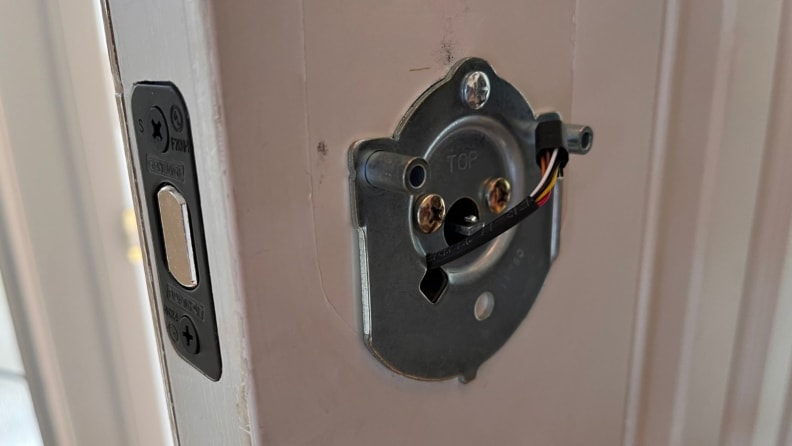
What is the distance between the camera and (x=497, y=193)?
0.39 m

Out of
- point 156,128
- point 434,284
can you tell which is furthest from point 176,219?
point 434,284

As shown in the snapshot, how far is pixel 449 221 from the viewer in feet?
1.22

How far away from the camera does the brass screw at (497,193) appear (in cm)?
38

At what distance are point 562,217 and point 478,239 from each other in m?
0.13

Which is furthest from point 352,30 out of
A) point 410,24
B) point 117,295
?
point 117,295

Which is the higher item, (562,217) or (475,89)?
→ (475,89)

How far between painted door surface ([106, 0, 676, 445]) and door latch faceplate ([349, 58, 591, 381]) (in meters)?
0.01

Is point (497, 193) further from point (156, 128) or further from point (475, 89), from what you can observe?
point (156, 128)

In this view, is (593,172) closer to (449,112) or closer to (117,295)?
A: (449,112)

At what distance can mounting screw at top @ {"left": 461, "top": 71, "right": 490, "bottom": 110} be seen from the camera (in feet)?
1.15

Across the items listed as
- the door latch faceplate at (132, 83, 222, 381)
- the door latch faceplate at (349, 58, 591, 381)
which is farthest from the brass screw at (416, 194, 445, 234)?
the door latch faceplate at (132, 83, 222, 381)

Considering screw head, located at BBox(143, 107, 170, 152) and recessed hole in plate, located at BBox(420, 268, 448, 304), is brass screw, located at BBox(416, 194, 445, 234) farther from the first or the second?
screw head, located at BBox(143, 107, 170, 152)

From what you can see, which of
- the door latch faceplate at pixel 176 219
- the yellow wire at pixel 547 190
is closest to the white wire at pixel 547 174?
the yellow wire at pixel 547 190

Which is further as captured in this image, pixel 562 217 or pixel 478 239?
pixel 562 217
